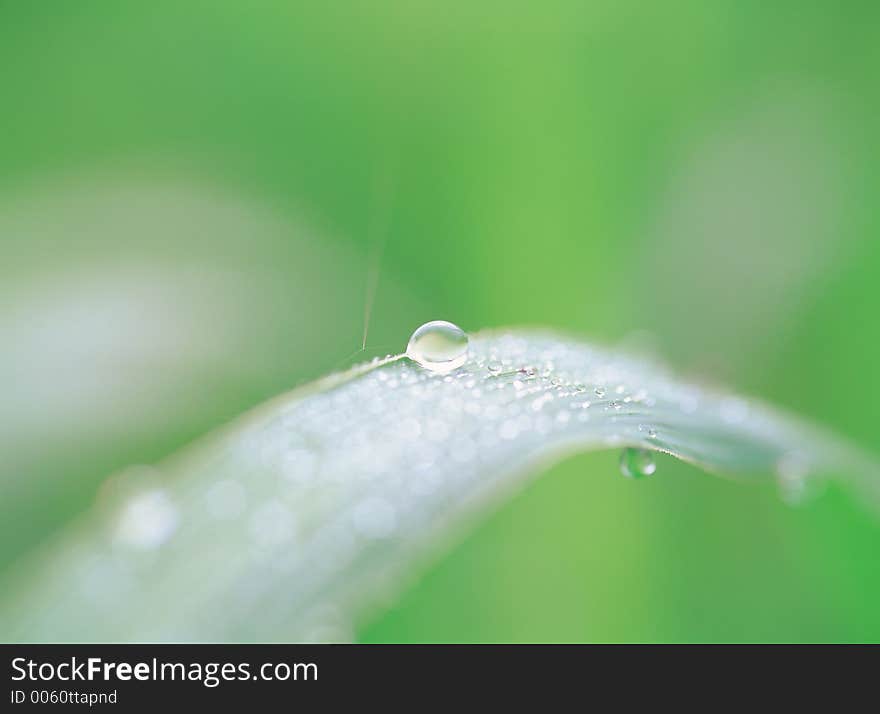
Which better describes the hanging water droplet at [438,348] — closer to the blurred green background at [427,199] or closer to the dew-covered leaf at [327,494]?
the dew-covered leaf at [327,494]

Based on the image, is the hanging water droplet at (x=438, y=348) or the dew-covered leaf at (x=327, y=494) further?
the hanging water droplet at (x=438, y=348)

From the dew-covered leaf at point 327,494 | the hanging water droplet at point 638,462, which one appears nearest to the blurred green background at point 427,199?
the hanging water droplet at point 638,462

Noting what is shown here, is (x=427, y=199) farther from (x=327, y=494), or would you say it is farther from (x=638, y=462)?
(x=327, y=494)

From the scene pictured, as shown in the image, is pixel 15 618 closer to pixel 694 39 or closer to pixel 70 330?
pixel 70 330

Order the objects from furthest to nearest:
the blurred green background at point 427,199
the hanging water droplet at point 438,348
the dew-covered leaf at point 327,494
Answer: the blurred green background at point 427,199, the hanging water droplet at point 438,348, the dew-covered leaf at point 327,494

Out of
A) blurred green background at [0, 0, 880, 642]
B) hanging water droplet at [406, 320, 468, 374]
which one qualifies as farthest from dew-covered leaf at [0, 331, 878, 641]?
blurred green background at [0, 0, 880, 642]

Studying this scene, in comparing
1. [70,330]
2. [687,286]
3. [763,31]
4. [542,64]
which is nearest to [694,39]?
[763,31]

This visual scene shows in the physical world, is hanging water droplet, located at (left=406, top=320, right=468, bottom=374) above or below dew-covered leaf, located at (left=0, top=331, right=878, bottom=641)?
above

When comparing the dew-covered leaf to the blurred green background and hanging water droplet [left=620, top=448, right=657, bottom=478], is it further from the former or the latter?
the blurred green background
